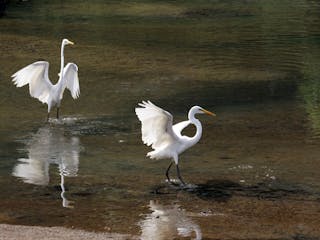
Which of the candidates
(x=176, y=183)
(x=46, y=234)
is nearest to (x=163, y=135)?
(x=176, y=183)

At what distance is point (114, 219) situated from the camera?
9.85 m

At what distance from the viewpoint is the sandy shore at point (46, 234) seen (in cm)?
895

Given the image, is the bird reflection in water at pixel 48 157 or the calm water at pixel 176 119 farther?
the bird reflection in water at pixel 48 157

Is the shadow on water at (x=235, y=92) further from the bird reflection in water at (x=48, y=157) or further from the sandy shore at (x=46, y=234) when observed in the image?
the sandy shore at (x=46, y=234)

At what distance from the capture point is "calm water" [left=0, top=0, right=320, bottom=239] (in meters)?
10.1

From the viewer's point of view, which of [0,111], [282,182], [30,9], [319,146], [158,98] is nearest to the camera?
[282,182]

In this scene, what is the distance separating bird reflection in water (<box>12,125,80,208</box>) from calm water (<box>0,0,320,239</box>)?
Result: 19 millimetres

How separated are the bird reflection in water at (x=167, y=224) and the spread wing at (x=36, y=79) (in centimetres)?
566

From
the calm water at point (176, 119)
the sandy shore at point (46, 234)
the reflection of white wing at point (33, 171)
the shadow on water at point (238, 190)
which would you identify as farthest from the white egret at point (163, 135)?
the sandy shore at point (46, 234)

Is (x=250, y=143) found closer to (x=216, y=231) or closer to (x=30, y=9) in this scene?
(x=216, y=231)

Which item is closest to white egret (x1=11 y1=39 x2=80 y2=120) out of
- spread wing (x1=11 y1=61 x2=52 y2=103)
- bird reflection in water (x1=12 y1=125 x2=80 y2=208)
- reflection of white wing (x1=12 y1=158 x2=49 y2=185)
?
spread wing (x1=11 y1=61 x2=52 y2=103)

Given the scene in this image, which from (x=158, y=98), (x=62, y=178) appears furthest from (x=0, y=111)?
(x=62, y=178)

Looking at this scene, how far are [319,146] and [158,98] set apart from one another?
4319mm

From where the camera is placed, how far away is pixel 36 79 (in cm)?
1555
